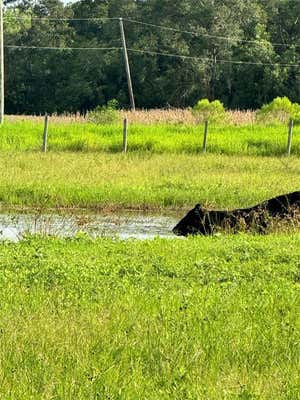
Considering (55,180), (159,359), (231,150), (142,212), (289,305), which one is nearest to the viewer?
(159,359)

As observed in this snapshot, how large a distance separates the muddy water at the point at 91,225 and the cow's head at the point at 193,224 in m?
0.20

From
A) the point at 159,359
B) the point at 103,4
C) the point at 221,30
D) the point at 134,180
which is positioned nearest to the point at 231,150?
the point at 134,180

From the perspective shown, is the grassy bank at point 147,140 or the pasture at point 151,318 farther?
the grassy bank at point 147,140

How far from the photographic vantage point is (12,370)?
19.5ft

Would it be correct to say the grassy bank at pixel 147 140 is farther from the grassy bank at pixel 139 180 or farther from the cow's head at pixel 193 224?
the cow's head at pixel 193 224

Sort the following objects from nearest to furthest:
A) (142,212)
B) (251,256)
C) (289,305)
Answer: (289,305) < (251,256) < (142,212)

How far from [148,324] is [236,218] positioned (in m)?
7.44

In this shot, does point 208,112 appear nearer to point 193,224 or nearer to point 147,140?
point 147,140

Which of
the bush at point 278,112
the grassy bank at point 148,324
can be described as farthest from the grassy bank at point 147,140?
the grassy bank at point 148,324

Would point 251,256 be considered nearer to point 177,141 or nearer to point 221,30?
point 177,141

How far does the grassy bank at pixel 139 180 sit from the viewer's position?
18.3 metres

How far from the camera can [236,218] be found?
1444 centimetres

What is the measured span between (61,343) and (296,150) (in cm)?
2188

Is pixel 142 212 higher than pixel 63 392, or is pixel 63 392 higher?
pixel 63 392
